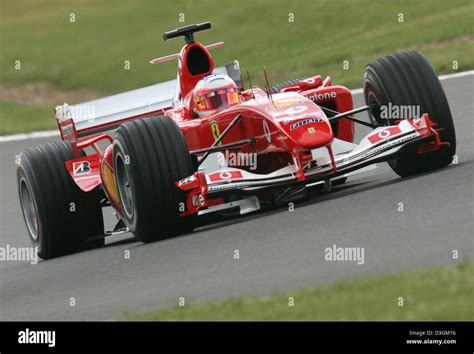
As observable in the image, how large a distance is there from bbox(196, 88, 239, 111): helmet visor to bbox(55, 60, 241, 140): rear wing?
1.02 metres

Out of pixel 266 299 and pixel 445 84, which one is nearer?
pixel 266 299

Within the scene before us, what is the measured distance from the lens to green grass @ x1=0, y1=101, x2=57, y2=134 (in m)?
24.7

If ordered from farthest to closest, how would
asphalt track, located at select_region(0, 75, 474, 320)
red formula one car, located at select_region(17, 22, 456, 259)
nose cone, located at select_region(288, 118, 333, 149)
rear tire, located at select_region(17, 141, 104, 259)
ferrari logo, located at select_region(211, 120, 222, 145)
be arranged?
rear tire, located at select_region(17, 141, 104, 259), ferrari logo, located at select_region(211, 120, 222, 145), red formula one car, located at select_region(17, 22, 456, 259), nose cone, located at select_region(288, 118, 333, 149), asphalt track, located at select_region(0, 75, 474, 320)

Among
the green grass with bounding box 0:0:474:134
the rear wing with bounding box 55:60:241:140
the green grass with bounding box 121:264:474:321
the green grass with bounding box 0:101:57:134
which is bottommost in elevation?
the green grass with bounding box 121:264:474:321

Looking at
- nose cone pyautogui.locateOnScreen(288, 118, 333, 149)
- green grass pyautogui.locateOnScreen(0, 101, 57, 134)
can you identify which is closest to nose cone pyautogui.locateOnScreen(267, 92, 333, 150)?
nose cone pyautogui.locateOnScreen(288, 118, 333, 149)

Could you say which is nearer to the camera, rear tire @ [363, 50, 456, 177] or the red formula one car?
the red formula one car

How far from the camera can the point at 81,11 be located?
39.0m

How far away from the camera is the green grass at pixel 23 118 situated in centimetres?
2466

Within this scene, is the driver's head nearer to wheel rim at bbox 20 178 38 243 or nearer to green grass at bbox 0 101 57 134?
wheel rim at bbox 20 178 38 243

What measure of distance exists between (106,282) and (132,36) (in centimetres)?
2597

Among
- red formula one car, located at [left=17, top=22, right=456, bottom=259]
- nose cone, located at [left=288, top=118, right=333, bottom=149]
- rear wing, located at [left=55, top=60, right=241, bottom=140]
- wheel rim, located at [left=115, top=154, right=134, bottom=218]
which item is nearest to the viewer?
nose cone, located at [left=288, top=118, right=333, bottom=149]

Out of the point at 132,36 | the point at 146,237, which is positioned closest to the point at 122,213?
the point at 146,237

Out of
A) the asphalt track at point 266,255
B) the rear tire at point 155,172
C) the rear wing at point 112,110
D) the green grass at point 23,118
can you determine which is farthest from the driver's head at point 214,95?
the green grass at point 23,118

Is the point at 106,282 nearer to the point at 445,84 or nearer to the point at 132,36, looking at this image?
the point at 445,84
